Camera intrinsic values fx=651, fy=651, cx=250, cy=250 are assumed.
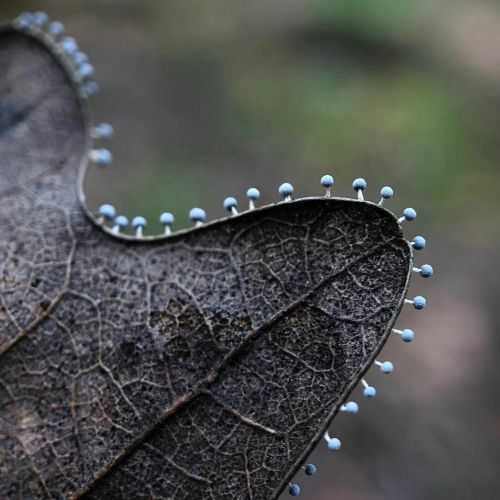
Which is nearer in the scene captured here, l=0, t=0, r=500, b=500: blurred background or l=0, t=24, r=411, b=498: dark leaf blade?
l=0, t=24, r=411, b=498: dark leaf blade

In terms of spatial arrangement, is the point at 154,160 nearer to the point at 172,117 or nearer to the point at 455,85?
the point at 172,117

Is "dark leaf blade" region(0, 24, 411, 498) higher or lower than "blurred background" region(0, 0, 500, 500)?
lower

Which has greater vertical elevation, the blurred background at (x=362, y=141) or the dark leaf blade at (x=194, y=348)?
the blurred background at (x=362, y=141)

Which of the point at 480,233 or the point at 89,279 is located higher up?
the point at 480,233

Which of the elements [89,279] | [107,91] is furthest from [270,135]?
[89,279]

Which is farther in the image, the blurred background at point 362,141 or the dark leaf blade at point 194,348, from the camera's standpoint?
the blurred background at point 362,141
